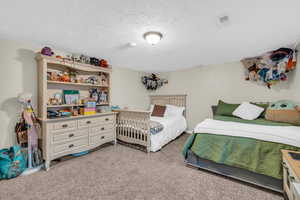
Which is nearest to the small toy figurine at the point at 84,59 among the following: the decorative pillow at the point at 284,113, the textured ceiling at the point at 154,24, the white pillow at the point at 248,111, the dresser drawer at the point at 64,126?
the textured ceiling at the point at 154,24

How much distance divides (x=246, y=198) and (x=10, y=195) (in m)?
2.71

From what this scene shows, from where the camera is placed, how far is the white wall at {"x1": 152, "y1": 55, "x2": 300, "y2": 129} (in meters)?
2.65

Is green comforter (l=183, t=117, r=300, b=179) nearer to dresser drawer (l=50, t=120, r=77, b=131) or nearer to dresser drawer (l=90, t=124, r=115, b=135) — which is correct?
dresser drawer (l=90, t=124, r=115, b=135)

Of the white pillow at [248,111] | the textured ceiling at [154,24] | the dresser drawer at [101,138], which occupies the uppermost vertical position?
the textured ceiling at [154,24]

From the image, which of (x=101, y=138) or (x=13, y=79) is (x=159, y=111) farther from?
(x=13, y=79)

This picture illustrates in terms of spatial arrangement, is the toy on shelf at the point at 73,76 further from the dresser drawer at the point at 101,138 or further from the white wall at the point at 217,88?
the white wall at the point at 217,88

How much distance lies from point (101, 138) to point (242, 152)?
249 cm

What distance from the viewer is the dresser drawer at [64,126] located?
2029 mm

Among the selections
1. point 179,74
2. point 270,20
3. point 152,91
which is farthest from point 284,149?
point 152,91

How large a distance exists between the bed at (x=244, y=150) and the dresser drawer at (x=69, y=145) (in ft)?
6.15

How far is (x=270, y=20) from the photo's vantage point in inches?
59.1

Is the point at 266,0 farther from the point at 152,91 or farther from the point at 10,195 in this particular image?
the point at 152,91

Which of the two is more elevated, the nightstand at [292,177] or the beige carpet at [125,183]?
the nightstand at [292,177]

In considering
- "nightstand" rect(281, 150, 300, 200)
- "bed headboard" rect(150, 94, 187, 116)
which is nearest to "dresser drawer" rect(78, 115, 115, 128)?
"bed headboard" rect(150, 94, 187, 116)
